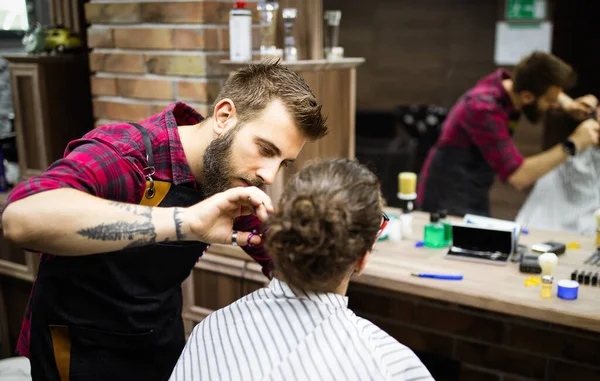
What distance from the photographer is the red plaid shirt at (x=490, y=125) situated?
2988 mm

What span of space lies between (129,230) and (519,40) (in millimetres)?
4072

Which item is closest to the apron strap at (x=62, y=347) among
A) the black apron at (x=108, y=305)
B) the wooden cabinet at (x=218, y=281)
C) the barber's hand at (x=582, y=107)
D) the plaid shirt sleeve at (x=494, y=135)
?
the black apron at (x=108, y=305)

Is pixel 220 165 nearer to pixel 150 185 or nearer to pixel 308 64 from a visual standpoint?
pixel 150 185

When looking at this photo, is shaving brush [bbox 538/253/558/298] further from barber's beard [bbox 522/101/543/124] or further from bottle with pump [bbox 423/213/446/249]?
barber's beard [bbox 522/101/543/124]

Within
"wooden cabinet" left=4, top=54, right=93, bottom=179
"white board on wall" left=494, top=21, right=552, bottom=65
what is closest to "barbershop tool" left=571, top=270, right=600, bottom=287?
"wooden cabinet" left=4, top=54, right=93, bottom=179

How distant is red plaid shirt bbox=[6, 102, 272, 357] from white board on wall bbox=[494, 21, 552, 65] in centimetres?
357

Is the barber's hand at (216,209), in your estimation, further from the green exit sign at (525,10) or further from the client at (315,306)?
the green exit sign at (525,10)

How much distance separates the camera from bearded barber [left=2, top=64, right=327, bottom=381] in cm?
126

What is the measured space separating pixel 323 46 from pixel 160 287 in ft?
4.48

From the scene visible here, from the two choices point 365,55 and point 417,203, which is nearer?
point 417,203

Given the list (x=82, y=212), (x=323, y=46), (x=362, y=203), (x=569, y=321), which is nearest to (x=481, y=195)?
(x=323, y=46)

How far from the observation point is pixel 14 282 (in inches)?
121

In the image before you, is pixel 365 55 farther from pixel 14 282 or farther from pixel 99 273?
pixel 99 273

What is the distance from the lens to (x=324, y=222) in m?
1.08
